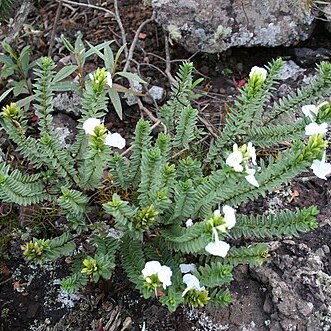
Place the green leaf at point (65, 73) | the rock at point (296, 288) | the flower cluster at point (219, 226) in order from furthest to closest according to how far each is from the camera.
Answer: the green leaf at point (65, 73) < the rock at point (296, 288) < the flower cluster at point (219, 226)

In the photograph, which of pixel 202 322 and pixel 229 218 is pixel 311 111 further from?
pixel 202 322

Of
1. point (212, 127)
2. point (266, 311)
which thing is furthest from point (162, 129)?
point (266, 311)

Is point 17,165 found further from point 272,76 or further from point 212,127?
point 272,76

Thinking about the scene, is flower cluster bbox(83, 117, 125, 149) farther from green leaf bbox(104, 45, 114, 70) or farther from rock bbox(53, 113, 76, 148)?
rock bbox(53, 113, 76, 148)

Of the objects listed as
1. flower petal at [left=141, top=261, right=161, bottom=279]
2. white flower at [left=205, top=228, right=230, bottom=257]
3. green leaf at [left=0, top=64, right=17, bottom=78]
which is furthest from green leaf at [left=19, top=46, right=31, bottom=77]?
→ white flower at [left=205, top=228, right=230, bottom=257]

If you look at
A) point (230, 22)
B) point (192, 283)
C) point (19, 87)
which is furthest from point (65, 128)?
point (192, 283)

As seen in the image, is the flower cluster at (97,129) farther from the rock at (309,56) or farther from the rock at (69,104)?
the rock at (309,56)

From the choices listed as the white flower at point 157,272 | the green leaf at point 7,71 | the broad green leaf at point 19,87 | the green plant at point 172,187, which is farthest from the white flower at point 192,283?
the green leaf at point 7,71
